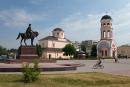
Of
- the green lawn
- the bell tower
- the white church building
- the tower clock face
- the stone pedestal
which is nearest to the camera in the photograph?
the green lawn

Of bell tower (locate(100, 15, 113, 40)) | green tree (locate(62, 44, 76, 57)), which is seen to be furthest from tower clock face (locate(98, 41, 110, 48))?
green tree (locate(62, 44, 76, 57))

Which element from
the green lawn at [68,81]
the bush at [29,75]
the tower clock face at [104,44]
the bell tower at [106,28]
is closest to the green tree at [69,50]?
the tower clock face at [104,44]

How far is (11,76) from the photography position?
58.3ft

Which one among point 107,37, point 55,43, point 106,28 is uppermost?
point 106,28

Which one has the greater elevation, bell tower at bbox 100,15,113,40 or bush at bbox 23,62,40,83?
bell tower at bbox 100,15,113,40

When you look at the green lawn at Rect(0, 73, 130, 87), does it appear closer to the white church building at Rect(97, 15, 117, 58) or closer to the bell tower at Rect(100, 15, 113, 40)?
the bell tower at Rect(100, 15, 113, 40)

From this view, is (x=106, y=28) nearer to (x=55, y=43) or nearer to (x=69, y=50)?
(x=69, y=50)

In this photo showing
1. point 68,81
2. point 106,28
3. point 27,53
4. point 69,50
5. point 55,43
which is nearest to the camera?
point 68,81

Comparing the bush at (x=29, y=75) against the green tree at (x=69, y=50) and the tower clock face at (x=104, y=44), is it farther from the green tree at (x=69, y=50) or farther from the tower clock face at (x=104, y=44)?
the tower clock face at (x=104, y=44)

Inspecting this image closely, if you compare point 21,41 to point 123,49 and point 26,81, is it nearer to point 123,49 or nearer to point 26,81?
point 26,81

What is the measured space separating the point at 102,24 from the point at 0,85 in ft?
252

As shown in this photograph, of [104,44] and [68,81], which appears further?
[104,44]

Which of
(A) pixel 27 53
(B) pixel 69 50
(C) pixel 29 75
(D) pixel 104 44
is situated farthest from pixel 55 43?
(C) pixel 29 75

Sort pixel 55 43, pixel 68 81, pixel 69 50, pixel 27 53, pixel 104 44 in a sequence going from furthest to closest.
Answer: pixel 55 43, pixel 104 44, pixel 69 50, pixel 27 53, pixel 68 81
